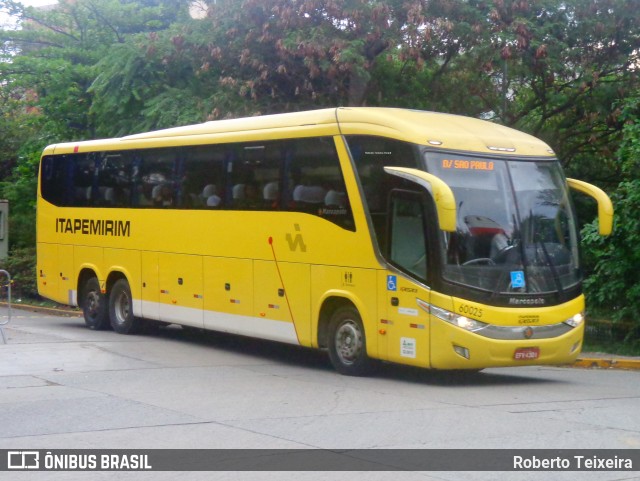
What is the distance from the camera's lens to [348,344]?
14664 millimetres

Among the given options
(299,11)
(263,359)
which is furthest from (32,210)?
(263,359)

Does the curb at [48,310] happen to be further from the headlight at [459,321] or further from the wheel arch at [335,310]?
the headlight at [459,321]

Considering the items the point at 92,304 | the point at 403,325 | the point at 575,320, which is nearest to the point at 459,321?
the point at 403,325

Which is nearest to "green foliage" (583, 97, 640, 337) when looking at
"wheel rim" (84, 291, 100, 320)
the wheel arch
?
the wheel arch

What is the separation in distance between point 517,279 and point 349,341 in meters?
2.74

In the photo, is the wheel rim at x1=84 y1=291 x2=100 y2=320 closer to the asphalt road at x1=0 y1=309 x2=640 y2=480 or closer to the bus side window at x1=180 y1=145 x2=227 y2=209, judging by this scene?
the asphalt road at x1=0 y1=309 x2=640 y2=480

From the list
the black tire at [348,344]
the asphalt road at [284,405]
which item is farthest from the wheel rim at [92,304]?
the black tire at [348,344]

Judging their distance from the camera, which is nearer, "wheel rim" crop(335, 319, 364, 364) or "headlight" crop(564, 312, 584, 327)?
"headlight" crop(564, 312, 584, 327)

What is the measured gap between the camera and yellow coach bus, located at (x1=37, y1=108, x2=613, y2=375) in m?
13.2

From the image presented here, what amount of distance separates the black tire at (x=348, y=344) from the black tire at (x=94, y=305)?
7.58 meters

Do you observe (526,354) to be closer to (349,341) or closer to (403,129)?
(349,341)

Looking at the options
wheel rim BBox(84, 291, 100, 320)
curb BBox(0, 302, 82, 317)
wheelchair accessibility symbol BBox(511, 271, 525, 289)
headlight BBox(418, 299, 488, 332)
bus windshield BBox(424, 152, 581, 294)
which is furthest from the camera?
curb BBox(0, 302, 82, 317)

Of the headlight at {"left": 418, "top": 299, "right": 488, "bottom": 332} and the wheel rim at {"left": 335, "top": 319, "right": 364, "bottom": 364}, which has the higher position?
the headlight at {"left": 418, "top": 299, "right": 488, "bottom": 332}

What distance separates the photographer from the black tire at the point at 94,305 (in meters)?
21.0
